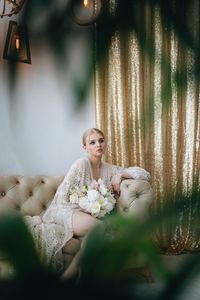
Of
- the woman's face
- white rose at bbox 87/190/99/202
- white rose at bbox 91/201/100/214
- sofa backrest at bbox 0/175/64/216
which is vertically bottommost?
white rose at bbox 91/201/100/214

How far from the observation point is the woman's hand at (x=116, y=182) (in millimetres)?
2393

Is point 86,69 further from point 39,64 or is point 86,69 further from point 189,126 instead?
point 189,126

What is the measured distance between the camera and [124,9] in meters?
0.18

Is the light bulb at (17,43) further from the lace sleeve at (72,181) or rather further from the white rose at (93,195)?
the lace sleeve at (72,181)

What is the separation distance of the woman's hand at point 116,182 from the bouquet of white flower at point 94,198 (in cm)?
19

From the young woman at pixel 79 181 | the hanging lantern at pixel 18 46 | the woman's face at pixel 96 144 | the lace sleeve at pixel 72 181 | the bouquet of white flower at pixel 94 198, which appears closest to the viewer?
the hanging lantern at pixel 18 46

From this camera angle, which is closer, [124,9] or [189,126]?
[124,9]

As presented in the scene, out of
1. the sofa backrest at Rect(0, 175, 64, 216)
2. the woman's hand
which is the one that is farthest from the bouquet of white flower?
the sofa backrest at Rect(0, 175, 64, 216)

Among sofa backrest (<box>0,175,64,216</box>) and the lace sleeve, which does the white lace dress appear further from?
sofa backrest (<box>0,175,64,216</box>)

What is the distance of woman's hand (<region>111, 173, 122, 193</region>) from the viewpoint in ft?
7.85

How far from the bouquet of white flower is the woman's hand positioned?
0.62 feet

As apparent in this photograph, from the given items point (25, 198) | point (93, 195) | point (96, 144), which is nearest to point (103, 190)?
point (93, 195)

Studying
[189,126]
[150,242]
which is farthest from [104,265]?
[189,126]

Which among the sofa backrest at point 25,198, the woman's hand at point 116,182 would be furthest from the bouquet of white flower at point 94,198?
the sofa backrest at point 25,198
